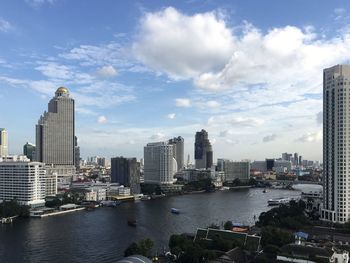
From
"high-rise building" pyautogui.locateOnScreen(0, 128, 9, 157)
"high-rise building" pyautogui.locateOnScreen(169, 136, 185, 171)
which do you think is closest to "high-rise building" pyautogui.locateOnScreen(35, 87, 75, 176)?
"high-rise building" pyautogui.locateOnScreen(0, 128, 9, 157)

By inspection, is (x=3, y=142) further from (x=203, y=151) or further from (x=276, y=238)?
(x=276, y=238)

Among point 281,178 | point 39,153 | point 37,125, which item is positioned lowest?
point 281,178

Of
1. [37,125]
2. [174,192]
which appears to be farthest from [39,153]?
[174,192]

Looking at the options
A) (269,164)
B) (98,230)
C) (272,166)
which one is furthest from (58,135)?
(272,166)

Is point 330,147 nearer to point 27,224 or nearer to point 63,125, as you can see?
point 27,224

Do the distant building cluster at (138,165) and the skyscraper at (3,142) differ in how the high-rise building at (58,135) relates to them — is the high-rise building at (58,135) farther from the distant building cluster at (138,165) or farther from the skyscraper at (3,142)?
the skyscraper at (3,142)

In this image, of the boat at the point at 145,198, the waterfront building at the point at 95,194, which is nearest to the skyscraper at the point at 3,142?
the waterfront building at the point at 95,194

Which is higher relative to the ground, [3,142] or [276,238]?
[3,142]
